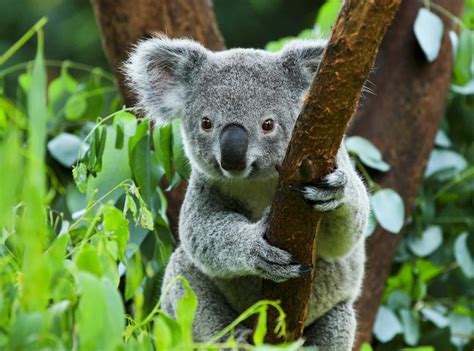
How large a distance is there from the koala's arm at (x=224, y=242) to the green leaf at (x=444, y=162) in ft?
6.83

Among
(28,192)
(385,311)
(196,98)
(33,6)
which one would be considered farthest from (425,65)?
(33,6)

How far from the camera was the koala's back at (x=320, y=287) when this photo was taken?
3.61 m

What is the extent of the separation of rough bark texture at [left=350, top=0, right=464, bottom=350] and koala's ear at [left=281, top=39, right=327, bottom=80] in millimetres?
1477

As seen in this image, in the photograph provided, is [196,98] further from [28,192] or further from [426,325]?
[426,325]

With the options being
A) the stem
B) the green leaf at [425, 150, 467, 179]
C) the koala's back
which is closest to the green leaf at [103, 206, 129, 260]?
the stem

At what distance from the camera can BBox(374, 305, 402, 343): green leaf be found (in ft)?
15.8

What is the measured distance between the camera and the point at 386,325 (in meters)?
4.87

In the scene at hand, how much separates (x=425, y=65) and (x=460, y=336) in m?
1.58

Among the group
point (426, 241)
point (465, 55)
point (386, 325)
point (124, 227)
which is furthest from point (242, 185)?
point (465, 55)

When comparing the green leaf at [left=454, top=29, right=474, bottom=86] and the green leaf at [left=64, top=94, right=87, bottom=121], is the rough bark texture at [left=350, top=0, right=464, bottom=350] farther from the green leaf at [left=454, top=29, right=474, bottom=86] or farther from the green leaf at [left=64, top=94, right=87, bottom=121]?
the green leaf at [left=64, top=94, right=87, bottom=121]

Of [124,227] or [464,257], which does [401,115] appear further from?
[124,227]

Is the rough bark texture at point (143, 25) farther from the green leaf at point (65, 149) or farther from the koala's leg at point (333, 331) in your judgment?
the koala's leg at point (333, 331)

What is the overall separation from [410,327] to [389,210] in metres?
0.81

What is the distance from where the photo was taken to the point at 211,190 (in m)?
3.55
